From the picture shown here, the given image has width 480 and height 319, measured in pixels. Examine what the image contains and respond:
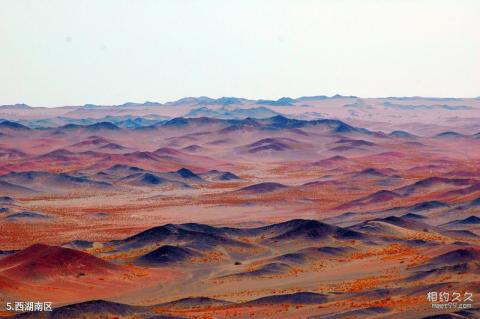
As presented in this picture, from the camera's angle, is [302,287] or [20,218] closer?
[302,287]

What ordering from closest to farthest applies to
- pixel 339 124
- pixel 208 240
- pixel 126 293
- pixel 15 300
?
pixel 15 300, pixel 126 293, pixel 208 240, pixel 339 124

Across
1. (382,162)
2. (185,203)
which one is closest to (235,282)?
(185,203)

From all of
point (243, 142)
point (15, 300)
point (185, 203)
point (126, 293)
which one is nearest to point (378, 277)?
Answer: point (126, 293)

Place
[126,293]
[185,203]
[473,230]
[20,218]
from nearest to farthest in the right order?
[126,293] → [473,230] → [20,218] → [185,203]

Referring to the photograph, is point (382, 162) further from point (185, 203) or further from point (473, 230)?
point (473, 230)

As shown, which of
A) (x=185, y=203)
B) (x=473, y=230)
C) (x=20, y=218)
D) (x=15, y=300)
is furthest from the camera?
(x=185, y=203)

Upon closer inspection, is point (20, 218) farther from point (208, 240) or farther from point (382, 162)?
point (382, 162)
